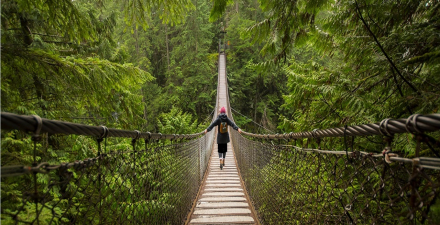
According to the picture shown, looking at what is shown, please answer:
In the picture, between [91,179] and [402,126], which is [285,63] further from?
[91,179]

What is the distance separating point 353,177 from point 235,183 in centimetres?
320

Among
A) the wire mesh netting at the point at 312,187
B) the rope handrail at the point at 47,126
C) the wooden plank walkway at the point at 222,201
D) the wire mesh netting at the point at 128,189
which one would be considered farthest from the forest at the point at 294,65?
the wooden plank walkway at the point at 222,201

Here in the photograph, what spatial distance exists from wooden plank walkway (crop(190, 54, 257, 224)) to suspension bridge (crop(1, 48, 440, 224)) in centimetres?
1

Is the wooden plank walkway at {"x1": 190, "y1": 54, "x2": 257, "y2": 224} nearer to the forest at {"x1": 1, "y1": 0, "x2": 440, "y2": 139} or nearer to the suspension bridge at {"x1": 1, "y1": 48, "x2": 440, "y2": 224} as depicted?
the suspension bridge at {"x1": 1, "y1": 48, "x2": 440, "y2": 224}

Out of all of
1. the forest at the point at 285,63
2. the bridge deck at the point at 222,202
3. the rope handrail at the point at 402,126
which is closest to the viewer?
the rope handrail at the point at 402,126

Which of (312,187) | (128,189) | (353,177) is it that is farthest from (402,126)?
(128,189)

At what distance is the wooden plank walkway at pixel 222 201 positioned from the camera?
2.29 metres

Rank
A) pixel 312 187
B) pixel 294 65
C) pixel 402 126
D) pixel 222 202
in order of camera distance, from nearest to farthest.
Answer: pixel 402 126 < pixel 312 187 < pixel 222 202 < pixel 294 65

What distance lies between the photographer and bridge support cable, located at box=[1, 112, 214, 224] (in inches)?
22.8

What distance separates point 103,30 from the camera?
3.51 meters

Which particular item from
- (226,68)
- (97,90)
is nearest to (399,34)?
(97,90)

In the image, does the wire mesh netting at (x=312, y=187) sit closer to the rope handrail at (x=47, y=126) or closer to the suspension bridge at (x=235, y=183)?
the suspension bridge at (x=235, y=183)

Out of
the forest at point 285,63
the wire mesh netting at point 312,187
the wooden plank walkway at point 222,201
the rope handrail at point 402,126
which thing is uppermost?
the forest at point 285,63

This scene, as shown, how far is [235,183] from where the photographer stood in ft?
12.5
